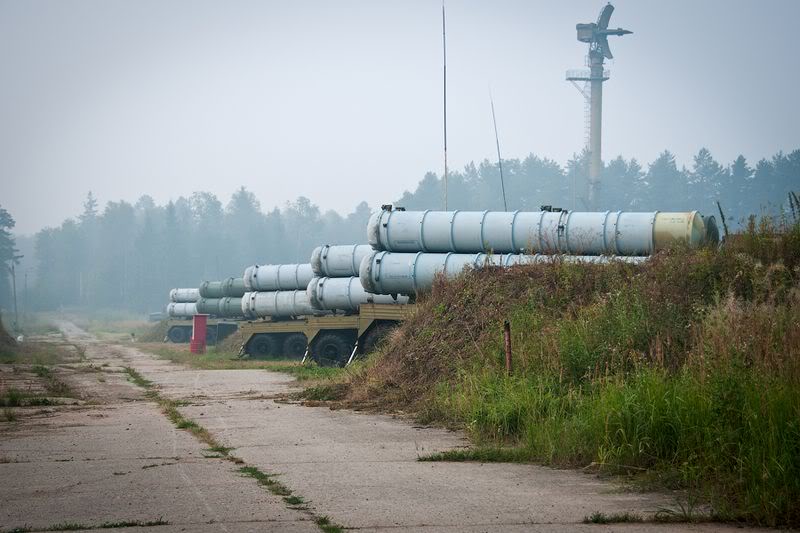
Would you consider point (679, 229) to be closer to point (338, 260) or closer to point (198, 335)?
point (338, 260)

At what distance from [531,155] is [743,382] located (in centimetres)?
13963

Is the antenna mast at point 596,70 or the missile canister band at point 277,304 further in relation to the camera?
the antenna mast at point 596,70

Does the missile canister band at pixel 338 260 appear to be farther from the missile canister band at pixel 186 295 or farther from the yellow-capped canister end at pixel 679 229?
the missile canister band at pixel 186 295

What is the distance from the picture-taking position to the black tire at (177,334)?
55.6 m

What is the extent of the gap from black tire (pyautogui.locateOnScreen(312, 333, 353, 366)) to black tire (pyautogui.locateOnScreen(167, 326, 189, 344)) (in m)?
29.6

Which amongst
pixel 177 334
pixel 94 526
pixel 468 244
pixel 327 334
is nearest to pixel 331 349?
pixel 327 334

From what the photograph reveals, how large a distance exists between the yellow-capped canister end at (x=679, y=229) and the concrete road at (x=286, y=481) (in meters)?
8.42

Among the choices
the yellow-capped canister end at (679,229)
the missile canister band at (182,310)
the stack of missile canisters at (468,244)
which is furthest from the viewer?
the missile canister band at (182,310)

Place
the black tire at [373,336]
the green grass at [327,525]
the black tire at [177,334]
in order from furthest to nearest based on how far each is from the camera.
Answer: the black tire at [177,334] < the black tire at [373,336] < the green grass at [327,525]

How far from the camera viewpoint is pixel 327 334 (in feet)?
90.4

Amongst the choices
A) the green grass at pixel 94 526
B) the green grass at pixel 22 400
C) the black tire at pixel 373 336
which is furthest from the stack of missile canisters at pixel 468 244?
the green grass at pixel 94 526

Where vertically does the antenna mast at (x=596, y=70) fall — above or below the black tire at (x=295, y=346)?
above

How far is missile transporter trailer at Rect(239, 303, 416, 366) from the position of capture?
2473cm

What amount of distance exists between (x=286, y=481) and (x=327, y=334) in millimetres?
18483
